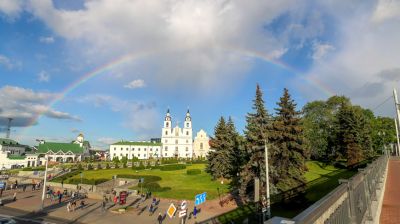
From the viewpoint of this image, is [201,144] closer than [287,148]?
No

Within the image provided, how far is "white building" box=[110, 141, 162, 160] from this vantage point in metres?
134

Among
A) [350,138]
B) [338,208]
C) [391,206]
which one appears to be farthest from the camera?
[350,138]

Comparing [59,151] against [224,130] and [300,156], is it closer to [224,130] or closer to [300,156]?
[224,130]

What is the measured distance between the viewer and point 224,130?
175ft

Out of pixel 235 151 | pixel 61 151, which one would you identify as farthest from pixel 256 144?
pixel 61 151

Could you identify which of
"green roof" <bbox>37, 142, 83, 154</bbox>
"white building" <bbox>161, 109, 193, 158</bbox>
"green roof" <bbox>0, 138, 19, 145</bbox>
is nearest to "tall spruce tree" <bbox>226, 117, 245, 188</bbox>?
"white building" <bbox>161, 109, 193, 158</bbox>

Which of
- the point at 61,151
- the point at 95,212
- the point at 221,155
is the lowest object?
the point at 95,212

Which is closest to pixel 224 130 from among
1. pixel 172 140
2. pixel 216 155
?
pixel 216 155

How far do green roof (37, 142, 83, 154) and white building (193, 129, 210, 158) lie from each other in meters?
51.7

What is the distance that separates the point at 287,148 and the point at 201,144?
343 feet

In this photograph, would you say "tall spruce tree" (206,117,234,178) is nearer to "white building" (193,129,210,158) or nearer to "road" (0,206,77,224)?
"road" (0,206,77,224)

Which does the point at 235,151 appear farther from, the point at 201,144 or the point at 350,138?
the point at 201,144

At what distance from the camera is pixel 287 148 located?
32.7 m

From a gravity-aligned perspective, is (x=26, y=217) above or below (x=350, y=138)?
below
